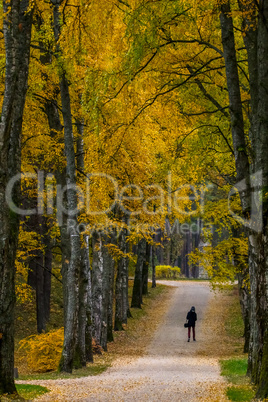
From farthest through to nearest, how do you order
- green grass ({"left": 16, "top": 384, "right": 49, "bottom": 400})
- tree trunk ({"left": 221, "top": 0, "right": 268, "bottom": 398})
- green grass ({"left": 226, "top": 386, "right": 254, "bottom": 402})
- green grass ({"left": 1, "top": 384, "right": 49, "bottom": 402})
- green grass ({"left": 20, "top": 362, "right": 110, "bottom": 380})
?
green grass ({"left": 20, "top": 362, "right": 110, "bottom": 380}) < green grass ({"left": 16, "top": 384, "right": 49, "bottom": 400}) < green grass ({"left": 226, "top": 386, "right": 254, "bottom": 402}) < tree trunk ({"left": 221, "top": 0, "right": 268, "bottom": 398}) < green grass ({"left": 1, "top": 384, "right": 49, "bottom": 402})

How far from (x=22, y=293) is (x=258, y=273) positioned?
11.7 m

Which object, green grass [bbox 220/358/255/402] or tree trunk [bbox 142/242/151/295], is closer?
green grass [bbox 220/358/255/402]

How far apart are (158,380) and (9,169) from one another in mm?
7049

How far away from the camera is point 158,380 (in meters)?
12.5

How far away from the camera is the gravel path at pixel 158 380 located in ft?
31.1

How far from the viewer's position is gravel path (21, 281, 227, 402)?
31.1 feet

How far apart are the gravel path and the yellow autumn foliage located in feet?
6.37

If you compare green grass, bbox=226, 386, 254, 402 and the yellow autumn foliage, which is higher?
green grass, bbox=226, 386, 254, 402

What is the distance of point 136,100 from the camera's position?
34.9 ft

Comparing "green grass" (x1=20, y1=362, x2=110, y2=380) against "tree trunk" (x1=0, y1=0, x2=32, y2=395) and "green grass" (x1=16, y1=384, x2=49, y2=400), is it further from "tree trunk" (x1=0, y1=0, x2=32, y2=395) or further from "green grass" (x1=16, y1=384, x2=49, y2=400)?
"tree trunk" (x1=0, y1=0, x2=32, y2=395)

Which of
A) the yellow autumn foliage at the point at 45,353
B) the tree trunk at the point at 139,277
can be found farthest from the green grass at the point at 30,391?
the tree trunk at the point at 139,277

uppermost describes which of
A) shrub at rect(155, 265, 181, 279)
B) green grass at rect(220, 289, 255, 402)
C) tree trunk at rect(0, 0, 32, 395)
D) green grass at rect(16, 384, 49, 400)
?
tree trunk at rect(0, 0, 32, 395)

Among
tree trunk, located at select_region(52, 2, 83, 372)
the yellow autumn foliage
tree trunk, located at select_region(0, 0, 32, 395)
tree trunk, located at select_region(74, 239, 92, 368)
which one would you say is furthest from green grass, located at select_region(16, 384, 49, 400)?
the yellow autumn foliage

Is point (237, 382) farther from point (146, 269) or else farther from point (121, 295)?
point (146, 269)
